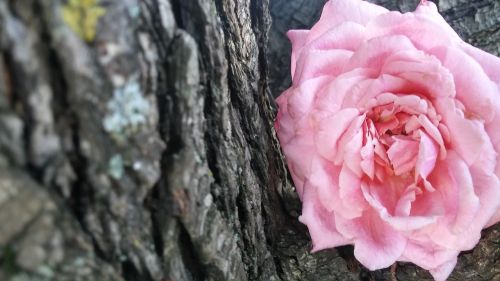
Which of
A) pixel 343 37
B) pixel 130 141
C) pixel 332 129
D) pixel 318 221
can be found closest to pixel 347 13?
pixel 343 37

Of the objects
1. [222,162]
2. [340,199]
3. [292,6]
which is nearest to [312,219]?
[340,199]

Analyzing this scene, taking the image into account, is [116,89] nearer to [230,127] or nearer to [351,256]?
[230,127]

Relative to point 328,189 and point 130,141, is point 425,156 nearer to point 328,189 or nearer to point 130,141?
point 328,189

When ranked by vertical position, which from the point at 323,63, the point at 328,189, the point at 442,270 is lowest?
the point at 442,270

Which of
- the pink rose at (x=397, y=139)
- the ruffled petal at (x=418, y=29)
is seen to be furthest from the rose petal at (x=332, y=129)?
the ruffled petal at (x=418, y=29)

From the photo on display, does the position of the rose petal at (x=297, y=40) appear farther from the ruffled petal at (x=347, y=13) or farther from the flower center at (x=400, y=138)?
the flower center at (x=400, y=138)
